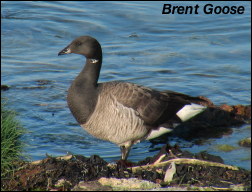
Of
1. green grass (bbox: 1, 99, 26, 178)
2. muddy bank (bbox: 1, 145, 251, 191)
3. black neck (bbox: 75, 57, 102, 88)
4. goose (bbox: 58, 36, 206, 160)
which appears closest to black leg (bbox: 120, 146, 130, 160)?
goose (bbox: 58, 36, 206, 160)

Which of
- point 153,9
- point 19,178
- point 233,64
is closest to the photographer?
point 19,178

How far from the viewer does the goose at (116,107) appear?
798cm

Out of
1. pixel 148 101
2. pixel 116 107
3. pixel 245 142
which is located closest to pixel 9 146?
pixel 116 107

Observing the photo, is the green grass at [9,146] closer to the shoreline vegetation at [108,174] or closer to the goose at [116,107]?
the shoreline vegetation at [108,174]

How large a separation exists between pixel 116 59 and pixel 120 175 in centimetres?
693

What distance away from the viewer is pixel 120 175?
6359mm

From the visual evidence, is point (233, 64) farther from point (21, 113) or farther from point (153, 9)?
point (21, 113)

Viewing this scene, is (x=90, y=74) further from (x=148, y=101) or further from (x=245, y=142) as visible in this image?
(x=245, y=142)

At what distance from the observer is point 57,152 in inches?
354

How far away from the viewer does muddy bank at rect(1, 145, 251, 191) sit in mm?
6009

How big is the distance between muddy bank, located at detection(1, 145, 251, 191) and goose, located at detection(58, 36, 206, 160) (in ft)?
3.78

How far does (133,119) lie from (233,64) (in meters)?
5.25

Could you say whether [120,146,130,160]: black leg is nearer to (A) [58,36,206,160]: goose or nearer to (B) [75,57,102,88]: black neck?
(A) [58,36,206,160]: goose

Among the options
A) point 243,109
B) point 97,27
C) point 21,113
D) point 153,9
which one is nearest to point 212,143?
point 243,109
